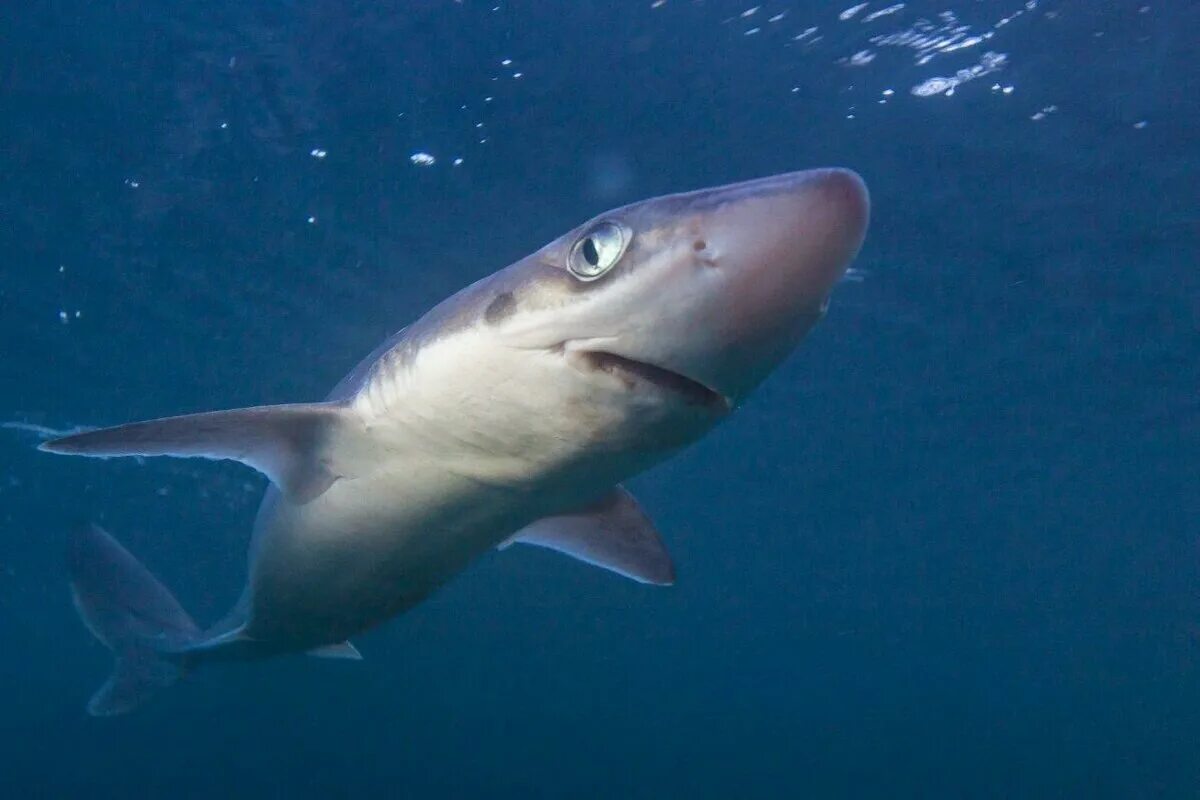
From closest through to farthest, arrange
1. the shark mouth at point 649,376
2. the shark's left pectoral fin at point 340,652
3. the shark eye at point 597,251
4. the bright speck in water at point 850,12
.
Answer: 1. the shark eye at point 597,251
2. the shark mouth at point 649,376
3. the shark's left pectoral fin at point 340,652
4. the bright speck in water at point 850,12

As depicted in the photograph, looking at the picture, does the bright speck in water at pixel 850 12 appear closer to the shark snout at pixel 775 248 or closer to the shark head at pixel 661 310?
the shark head at pixel 661 310

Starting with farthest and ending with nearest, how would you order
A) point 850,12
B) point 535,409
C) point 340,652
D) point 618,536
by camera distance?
point 850,12
point 340,652
point 618,536
point 535,409

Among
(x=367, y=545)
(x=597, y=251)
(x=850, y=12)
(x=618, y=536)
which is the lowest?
(x=618, y=536)

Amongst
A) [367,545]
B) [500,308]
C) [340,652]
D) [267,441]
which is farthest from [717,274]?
[340,652]

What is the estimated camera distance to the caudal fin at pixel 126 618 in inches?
304

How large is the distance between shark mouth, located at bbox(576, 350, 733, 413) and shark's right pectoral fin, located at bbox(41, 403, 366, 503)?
1574mm

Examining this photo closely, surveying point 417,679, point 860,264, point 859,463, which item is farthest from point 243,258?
point 417,679

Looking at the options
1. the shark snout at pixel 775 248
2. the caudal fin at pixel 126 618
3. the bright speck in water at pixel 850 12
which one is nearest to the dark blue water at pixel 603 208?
the bright speck in water at pixel 850 12

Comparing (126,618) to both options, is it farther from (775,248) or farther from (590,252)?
(775,248)

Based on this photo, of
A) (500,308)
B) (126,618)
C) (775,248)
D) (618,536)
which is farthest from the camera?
(126,618)

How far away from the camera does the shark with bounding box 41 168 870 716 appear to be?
91.4 inches

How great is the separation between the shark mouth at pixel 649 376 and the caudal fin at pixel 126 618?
6.48 m

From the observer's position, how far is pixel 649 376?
269 centimetres

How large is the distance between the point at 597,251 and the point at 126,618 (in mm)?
7651
